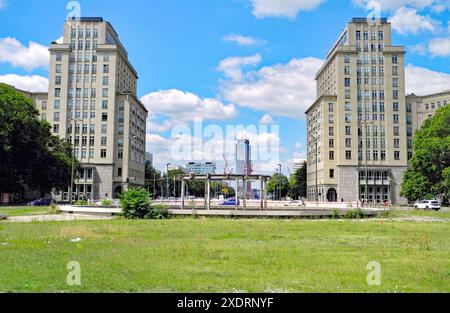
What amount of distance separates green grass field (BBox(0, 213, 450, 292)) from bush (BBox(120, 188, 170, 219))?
13.5 meters

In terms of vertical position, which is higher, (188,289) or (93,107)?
(93,107)

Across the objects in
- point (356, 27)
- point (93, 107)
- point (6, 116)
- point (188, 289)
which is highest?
point (356, 27)

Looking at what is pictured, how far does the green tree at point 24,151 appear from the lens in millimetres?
64794

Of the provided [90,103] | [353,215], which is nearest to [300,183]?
[90,103]

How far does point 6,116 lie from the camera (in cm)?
6350

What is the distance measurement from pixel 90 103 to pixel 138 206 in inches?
3055

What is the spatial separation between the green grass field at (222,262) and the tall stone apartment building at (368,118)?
290ft

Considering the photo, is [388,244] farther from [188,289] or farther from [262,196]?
[262,196]

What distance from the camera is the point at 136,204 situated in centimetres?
3491

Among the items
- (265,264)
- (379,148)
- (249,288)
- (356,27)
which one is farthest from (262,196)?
(356,27)

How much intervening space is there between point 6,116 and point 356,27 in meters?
80.3

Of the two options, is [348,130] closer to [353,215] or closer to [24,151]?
[24,151]

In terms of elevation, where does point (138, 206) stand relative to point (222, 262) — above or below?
above

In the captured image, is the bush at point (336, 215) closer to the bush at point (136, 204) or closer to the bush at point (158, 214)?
the bush at point (158, 214)
